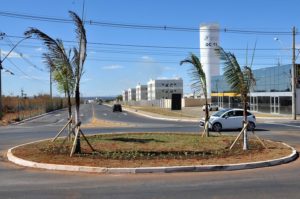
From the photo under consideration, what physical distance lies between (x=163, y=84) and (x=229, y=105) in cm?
11353

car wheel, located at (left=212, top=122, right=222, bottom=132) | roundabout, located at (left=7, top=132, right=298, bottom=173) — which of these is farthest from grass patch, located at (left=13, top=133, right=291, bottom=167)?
car wheel, located at (left=212, top=122, right=222, bottom=132)

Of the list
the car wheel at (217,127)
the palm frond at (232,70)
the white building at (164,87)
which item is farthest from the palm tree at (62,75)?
the white building at (164,87)

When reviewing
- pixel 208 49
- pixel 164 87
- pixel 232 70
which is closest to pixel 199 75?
pixel 232 70

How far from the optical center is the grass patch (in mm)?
14312

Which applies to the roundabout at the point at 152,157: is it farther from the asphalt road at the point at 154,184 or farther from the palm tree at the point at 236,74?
the palm tree at the point at 236,74

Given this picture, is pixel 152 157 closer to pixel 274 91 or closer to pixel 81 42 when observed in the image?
pixel 81 42

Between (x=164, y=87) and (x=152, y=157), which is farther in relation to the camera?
(x=164, y=87)

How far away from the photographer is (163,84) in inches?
7721

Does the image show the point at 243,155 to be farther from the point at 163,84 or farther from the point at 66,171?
the point at 163,84

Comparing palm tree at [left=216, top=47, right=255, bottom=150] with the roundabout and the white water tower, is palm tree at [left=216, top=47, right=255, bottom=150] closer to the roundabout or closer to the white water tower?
the roundabout

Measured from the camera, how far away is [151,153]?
16156 millimetres

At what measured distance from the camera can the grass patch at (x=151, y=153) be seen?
563 inches

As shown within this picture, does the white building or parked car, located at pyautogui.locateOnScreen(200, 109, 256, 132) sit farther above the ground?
the white building

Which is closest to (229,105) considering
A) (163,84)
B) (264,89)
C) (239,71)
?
(264,89)
